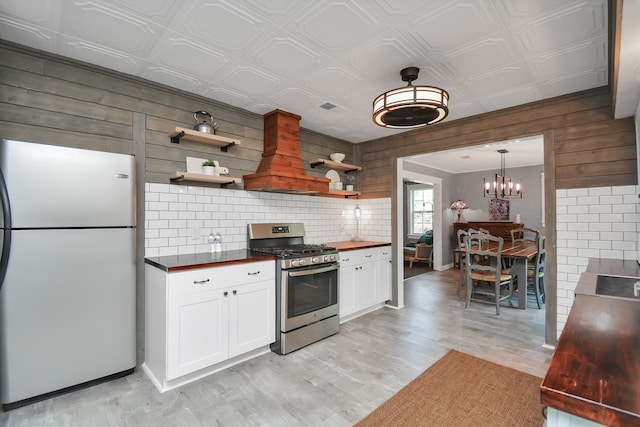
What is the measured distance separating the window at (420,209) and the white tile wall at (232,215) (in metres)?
4.87

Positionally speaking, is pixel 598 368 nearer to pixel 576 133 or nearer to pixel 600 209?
pixel 600 209

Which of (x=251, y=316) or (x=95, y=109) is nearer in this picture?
(x=95, y=109)

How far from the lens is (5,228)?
6.38 feet

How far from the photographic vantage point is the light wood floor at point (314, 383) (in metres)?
2.01

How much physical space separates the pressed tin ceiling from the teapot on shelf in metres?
0.20

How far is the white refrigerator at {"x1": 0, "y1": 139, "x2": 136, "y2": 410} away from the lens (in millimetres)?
1985

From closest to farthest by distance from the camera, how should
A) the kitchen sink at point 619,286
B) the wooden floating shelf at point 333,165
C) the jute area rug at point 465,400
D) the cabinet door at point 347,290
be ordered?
the kitchen sink at point 619,286, the jute area rug at point 465,400, the cabinet door at point 347,290, the wooden floating shelf at point 333,165

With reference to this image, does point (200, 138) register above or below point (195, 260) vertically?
above

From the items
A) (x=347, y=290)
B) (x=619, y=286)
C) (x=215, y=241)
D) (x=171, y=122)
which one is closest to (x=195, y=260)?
(x=215, y=241)

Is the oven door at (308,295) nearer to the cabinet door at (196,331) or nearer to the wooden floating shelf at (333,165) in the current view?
the cabinet door at (196,331)

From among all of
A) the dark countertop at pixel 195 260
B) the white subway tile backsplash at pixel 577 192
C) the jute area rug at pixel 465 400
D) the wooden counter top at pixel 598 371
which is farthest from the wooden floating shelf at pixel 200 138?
the white subway tile backsplash at pixel 577 192

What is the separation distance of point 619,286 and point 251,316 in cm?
257

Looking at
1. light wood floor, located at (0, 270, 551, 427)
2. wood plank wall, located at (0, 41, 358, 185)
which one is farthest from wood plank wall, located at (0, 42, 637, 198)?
light wood floor, located at (0, 270, 551, 427)

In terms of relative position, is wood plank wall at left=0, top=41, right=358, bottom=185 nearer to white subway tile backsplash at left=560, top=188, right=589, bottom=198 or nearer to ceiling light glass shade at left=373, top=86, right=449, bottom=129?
ceiling light glass shade at left=373, top=86, right=449, bottom=129
